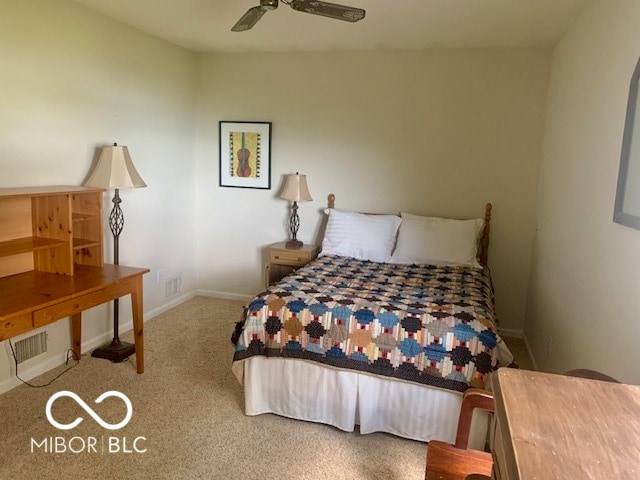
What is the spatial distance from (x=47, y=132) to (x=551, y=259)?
3.31m

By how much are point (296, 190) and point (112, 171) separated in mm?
1515

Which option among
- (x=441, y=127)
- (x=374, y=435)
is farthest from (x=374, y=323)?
(x=441, y=127)

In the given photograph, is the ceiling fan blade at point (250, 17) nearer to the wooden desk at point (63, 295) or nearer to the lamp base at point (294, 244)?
the wooden desk at point (63, 295)

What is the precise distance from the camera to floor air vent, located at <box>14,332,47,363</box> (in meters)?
2.78

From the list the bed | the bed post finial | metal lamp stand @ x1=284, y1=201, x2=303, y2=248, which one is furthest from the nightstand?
the bed post finial

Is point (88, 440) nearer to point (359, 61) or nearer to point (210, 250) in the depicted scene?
point (210, 250)

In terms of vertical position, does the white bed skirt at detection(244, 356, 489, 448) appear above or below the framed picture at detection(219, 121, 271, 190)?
below

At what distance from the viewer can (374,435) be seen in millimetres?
2414

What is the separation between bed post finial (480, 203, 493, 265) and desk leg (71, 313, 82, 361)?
3.06 metres

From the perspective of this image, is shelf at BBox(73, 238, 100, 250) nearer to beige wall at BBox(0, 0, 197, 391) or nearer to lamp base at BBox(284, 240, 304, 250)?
beige wall at BBox(0, 0, 197, 391)

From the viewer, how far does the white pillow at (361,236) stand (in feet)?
12.4

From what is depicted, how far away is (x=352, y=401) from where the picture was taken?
7.86 ft

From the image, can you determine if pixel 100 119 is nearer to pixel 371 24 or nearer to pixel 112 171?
pixel 112 171

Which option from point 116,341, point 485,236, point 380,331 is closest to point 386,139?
point 485,236
